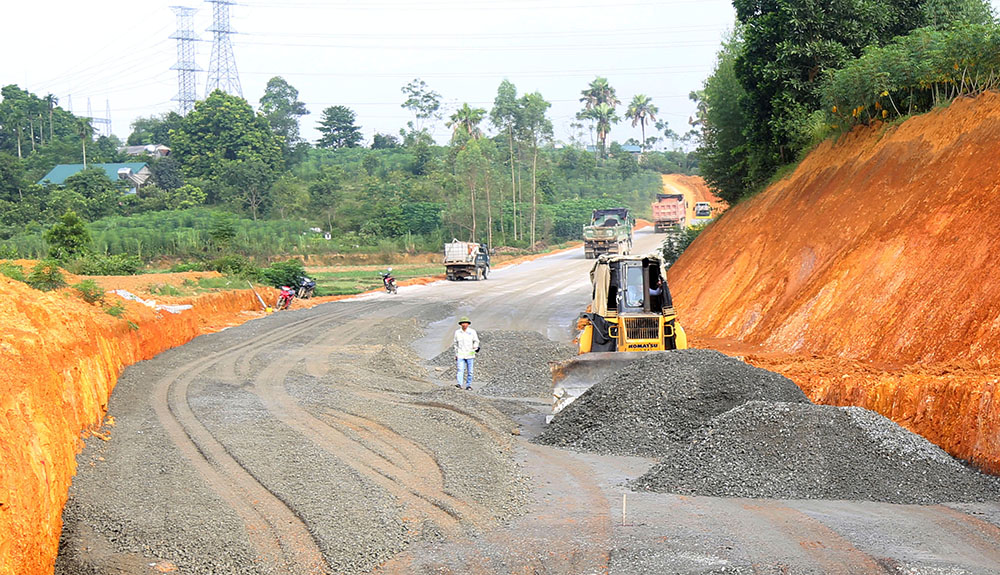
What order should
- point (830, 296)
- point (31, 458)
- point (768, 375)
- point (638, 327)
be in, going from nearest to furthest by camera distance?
1. point (31, 458)
2. point (768, 375)
3. point (638, 327)
4. point (830, 296)

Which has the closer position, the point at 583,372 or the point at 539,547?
the point at 539,547

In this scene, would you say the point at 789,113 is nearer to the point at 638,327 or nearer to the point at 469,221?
the point at 638,327

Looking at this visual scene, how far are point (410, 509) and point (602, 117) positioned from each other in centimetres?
11388

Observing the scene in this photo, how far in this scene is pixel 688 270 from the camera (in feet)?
94.7

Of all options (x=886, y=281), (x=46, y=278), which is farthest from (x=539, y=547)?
(x=46, y=278)

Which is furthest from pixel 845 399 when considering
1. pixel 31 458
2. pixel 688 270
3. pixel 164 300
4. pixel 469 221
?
pixel 469 221

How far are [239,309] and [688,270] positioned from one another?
56.6 ft

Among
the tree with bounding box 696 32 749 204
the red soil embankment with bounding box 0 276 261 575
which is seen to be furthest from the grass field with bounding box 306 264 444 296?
the red soil embankment with bounding box 0 276 261 575

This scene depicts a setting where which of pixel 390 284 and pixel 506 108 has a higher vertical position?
pixel 506 108

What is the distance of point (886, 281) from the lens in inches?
667

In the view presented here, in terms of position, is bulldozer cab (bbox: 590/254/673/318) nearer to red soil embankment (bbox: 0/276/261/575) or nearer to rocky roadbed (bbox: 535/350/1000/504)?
rocky roadbed (bbox: 535/350/1000/504)

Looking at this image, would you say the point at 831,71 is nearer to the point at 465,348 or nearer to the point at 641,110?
the point at 465,348

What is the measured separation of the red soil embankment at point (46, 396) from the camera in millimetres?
6969

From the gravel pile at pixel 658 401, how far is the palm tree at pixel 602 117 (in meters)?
108
